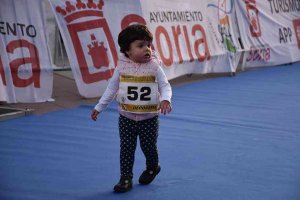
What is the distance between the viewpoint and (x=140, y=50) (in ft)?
9.39


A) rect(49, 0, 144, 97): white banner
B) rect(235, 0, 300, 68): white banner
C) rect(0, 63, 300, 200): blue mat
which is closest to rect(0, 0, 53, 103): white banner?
rect(49, 0, 144, 97): white banner

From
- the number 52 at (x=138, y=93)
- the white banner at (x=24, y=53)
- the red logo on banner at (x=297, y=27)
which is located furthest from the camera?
the red logo on banner at (x=297, y=27)

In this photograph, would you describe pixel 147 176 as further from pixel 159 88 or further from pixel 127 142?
pixel 159 88

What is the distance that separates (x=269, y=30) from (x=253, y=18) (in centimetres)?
69

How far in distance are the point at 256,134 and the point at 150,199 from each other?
1.98 metres

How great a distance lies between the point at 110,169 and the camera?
136 inches

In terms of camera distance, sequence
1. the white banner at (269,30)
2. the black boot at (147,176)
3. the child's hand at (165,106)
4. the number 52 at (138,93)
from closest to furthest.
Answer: the child's hand at (165,106), the number 52 at (138,93), the black boot at (147,176), the white banner at (269,30)

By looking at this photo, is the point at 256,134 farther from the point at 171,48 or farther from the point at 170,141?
the point at 171,48

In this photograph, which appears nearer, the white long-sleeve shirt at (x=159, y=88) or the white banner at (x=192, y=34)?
the white long-sleeve shirt at (x=159, y=88)

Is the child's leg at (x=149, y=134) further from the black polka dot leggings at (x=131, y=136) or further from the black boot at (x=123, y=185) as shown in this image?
the black boot at (x=123, y=185)

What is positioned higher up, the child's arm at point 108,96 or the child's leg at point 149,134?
the child's arm at point 108,96

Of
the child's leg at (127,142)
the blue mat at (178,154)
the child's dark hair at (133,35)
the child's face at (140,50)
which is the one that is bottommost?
the blue mat at (178,154)

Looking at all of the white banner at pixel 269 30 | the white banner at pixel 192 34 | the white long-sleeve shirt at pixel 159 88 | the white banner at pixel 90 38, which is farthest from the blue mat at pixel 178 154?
the white banner at pixel 269 30

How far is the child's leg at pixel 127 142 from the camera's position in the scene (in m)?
2.97
